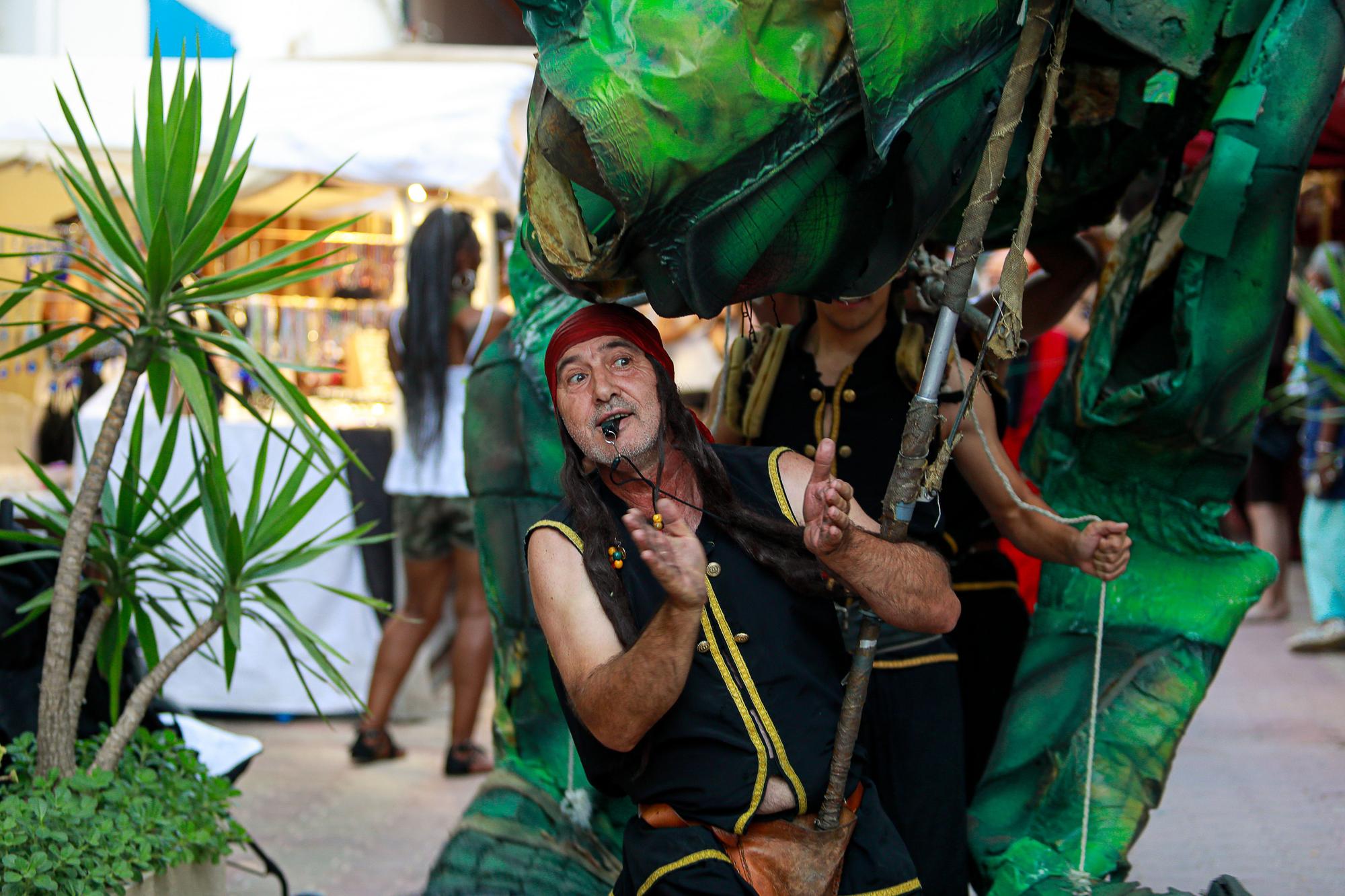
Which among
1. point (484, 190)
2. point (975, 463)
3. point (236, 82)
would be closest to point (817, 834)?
point (975, 463)

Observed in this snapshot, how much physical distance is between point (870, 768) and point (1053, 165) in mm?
1353

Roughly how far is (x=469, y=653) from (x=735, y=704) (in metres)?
3.10

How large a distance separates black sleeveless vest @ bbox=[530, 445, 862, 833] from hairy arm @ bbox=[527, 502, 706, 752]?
67 mm

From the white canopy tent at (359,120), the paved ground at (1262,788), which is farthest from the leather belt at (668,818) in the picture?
the white canopy tent at (359,120)

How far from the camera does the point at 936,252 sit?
3.41 meters

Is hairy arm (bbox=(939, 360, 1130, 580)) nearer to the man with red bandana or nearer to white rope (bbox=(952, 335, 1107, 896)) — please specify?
white rope (bbox=(952, 335, 1107, 896))

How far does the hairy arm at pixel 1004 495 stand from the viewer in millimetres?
2594

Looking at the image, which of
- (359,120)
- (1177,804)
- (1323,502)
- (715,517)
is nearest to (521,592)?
(715,517)

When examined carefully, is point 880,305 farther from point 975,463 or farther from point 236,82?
point 236,82

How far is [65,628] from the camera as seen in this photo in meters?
2.73

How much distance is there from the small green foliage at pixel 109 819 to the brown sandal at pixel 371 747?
205cm

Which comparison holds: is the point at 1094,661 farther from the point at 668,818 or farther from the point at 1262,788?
the point at 1262,788

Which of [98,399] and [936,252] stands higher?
[936,252]

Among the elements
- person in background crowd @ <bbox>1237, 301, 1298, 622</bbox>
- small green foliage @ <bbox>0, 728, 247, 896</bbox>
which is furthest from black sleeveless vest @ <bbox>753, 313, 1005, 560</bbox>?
person in background crowd @ <bbox>1237, 301, 1298, 622</bbox>
